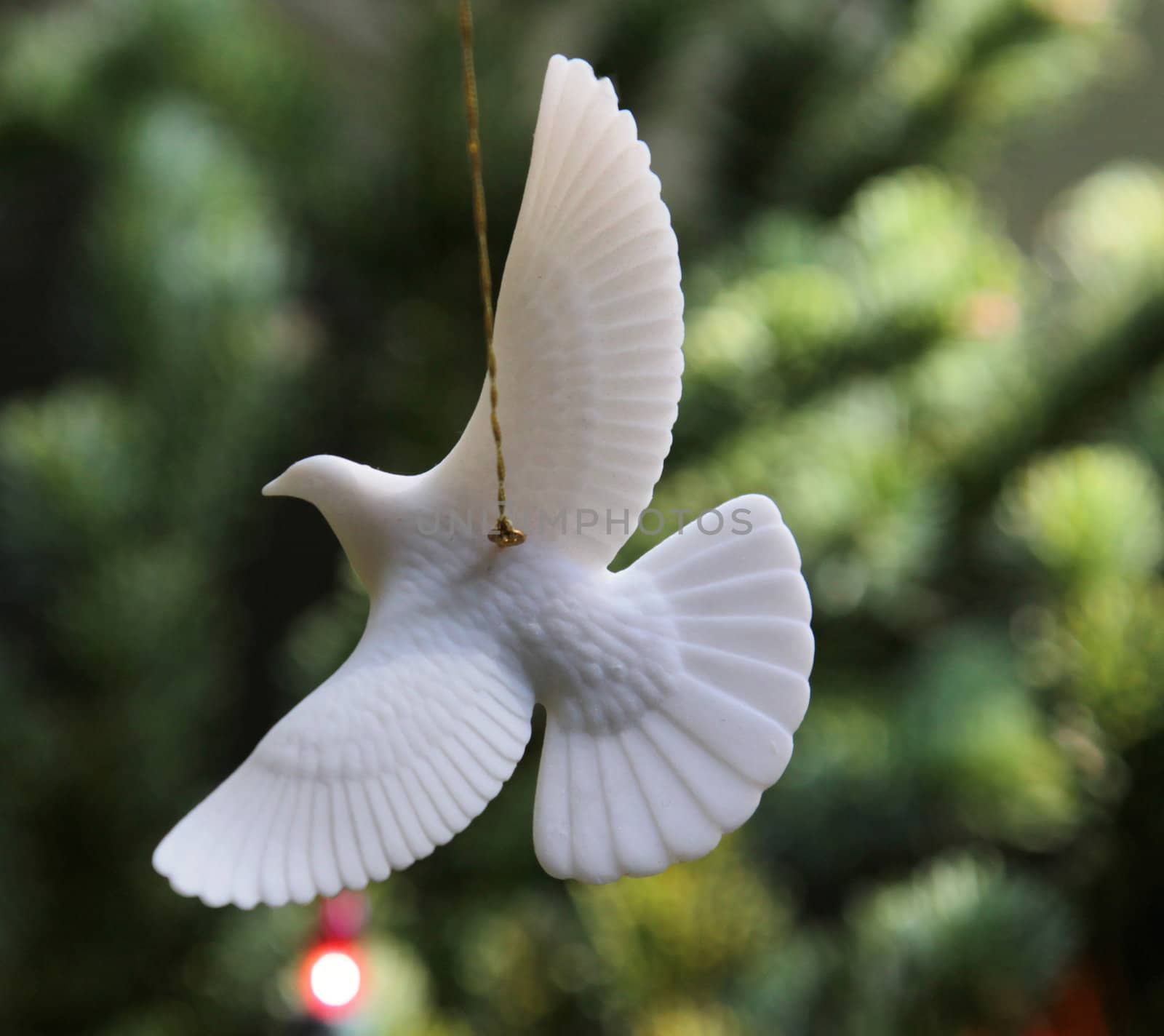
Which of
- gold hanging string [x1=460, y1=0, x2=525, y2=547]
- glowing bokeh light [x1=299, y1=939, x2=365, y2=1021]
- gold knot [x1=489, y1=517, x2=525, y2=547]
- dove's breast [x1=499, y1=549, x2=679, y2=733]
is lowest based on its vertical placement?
glowing bokeh light [x1=299, y1=939, x2=365, y2=1021]

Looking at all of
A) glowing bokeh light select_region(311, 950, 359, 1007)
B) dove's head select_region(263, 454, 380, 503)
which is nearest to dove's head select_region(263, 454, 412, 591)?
dove's head select_region(263, 454, 380, 503)

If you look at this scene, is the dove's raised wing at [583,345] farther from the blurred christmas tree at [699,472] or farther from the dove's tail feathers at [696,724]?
the blurred christmas tree at [699,472]

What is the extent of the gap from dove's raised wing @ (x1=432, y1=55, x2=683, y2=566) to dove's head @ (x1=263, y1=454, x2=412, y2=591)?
17 mm

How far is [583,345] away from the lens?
0.31 metres

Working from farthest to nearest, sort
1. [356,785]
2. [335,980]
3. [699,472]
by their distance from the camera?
1. [699,472]
2. [335,980]
3. [356,785]

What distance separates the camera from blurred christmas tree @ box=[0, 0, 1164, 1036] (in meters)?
0.53

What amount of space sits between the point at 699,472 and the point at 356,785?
321mm

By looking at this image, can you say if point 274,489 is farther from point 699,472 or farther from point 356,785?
point 699,472

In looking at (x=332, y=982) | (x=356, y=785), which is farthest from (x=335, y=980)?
(x=356, y=785)

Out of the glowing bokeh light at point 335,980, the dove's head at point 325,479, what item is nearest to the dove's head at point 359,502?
the dove's head at point 325,479

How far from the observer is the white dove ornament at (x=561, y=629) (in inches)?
11.3

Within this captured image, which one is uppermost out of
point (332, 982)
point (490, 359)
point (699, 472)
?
point (490, 359)

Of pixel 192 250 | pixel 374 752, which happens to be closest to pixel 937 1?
pixel 192 250

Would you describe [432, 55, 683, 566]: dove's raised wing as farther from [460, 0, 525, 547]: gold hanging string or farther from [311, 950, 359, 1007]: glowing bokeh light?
[311, 950, 359, 1007]: glowing bokeh light
